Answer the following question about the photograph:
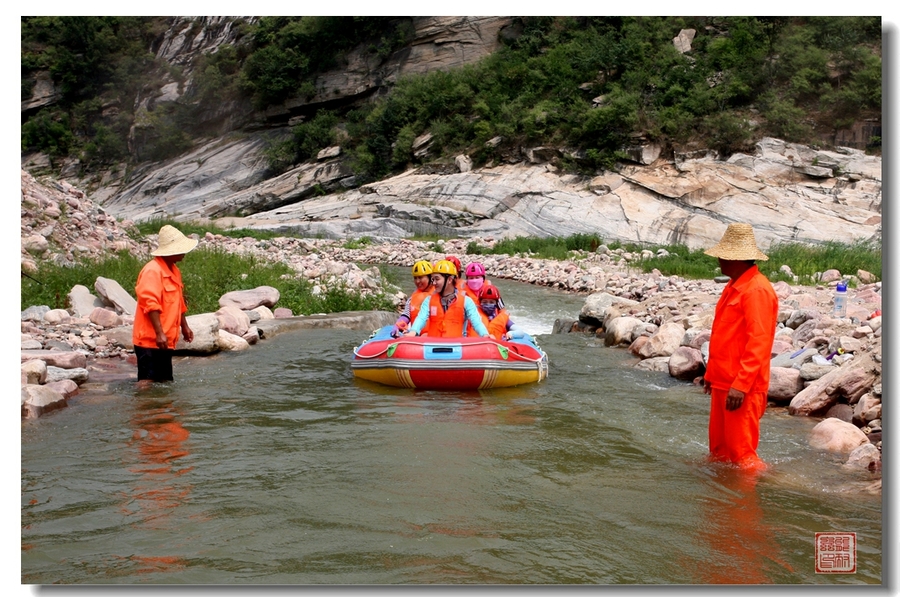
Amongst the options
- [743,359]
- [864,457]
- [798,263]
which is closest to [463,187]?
[798,263]

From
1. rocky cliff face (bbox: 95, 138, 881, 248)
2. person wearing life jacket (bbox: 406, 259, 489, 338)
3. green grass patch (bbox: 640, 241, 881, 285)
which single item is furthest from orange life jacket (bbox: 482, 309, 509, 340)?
rocky cliff face (bbox: 95, 138, 881, 248)

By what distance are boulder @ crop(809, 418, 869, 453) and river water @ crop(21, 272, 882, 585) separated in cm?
12

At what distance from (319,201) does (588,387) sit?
Answer: 1090 inches

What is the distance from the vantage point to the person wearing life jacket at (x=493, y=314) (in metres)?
9.32

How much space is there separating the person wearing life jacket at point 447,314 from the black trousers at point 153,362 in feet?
8.38

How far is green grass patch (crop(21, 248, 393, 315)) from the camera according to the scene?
10.2 metres

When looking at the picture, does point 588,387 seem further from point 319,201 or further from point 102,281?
point 319,201

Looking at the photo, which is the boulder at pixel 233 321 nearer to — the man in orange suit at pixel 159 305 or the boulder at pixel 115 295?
the boulder at pixel 115 295

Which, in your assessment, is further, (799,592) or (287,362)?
(287,362)

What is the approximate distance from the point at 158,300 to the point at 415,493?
3252 millimetres

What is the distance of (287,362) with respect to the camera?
918cm

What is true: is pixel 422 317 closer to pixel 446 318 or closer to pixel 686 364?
pixel 446 318

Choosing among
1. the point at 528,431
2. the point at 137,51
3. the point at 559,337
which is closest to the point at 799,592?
the point at 528,431

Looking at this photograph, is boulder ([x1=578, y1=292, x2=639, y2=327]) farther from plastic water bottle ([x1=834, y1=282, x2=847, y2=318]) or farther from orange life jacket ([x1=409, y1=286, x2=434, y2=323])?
orange life jacket ([x1=409, y1=286, x2=434, y2=323])
